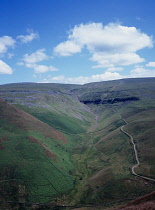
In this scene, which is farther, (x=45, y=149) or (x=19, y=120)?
(x=19, y=120)

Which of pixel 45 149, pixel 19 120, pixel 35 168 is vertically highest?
pixel 19 120

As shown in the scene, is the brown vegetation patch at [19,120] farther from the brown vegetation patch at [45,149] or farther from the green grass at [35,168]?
the green grass at [35,168]

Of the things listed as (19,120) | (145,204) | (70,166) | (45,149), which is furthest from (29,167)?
(19,120)

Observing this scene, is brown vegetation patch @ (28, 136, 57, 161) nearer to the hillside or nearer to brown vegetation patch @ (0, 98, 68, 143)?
the hillside

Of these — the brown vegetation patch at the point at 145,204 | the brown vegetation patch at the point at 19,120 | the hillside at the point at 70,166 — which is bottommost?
the hillside at the point at 70,166

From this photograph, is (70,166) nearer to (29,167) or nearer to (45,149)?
(45,149)

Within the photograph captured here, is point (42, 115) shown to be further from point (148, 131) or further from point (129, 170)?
point (129, 170)

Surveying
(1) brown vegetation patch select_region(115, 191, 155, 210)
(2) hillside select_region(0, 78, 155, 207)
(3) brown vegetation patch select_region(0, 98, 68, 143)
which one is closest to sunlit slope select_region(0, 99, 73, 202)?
(2) hillside select_region(0, 78, 155, 207)

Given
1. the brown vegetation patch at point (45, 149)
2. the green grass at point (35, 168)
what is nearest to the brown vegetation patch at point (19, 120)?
the brown vegetation patch at point (45, 149)

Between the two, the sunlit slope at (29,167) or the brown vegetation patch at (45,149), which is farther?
the brown vegetation patch at (45,149)

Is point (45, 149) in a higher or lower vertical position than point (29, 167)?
higher
